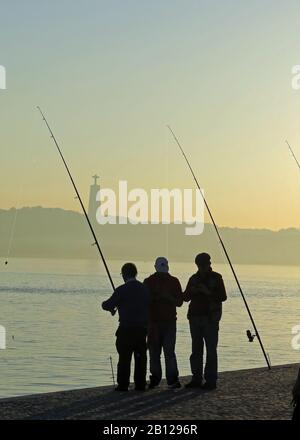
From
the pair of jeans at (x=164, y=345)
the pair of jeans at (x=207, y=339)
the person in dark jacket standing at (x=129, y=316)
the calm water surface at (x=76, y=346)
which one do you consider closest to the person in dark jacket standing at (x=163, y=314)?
the pair of jeans at (x=164, y=345)

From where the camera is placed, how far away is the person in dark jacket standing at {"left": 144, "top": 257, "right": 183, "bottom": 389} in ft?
43.4

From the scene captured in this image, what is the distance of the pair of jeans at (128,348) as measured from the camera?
12.8 metres

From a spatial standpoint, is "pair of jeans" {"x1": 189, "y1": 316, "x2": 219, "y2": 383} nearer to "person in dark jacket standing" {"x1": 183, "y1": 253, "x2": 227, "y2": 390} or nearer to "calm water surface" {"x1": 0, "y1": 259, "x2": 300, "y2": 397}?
"person in dark jacket standing" {"x1": 183, "y1": 253, "x2": 227, "y2": 390}

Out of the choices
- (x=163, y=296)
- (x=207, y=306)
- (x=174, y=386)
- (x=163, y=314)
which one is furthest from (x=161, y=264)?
(x=174, y=386)

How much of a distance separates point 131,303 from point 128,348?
0.55 metres

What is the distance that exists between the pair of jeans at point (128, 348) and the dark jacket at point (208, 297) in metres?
0.78

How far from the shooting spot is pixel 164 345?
13367 millimetres

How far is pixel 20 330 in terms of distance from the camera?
151ft

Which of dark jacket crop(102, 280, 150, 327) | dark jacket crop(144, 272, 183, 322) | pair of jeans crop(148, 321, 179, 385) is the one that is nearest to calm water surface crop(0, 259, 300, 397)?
pair of jeans crop(148, 321, 179, 385)

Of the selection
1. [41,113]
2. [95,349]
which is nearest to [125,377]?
[41,113]

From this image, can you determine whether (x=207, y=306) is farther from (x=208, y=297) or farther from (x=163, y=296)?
(x=163, y=296)
